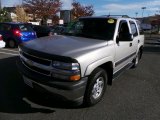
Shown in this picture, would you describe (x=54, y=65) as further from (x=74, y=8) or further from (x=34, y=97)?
(x=74, y=8)

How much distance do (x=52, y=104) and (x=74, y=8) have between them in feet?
153

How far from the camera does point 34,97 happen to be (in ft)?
16.2

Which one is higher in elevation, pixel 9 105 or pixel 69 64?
pixel 69 64

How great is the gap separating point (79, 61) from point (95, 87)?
91cm

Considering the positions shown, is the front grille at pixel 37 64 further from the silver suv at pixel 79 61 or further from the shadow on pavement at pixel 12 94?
the shadow on pavement at pixel 12 94

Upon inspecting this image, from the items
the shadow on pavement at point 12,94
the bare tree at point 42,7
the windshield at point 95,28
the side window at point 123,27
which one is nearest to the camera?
the shadow on pavement at point 12,94

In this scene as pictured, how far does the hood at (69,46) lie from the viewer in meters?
4.10

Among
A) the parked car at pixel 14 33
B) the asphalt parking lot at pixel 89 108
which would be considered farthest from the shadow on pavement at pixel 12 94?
the parked car at pixel 14 33

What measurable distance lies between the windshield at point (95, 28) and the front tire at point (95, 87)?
99 cm

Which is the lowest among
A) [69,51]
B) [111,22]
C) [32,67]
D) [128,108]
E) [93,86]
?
[128,108]

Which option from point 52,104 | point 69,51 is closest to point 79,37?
point 69,51

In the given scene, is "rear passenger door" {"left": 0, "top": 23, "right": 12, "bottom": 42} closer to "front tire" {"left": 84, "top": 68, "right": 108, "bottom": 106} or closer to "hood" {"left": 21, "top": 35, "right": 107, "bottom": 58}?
"hood" {"left": 21, "top": 35, "right": 107, "bottom": 58}

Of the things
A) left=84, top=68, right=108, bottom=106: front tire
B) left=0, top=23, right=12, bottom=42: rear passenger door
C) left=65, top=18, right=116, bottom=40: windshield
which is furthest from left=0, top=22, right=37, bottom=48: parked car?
left=84, top=68, right=108, bottom=106: front tire

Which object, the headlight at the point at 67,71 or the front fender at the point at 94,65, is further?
the front fender at the point at 94,65
